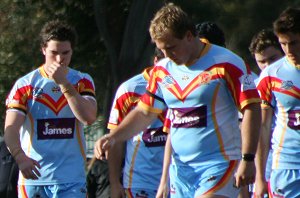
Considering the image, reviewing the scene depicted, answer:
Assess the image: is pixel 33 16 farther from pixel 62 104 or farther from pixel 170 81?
pixel 170 81

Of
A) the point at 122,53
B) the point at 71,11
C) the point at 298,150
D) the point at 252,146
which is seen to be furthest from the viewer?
the point at 71,11

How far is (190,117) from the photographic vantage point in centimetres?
920

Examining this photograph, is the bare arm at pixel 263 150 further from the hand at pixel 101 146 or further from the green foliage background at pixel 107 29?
the green foliage background at pixel 107 29

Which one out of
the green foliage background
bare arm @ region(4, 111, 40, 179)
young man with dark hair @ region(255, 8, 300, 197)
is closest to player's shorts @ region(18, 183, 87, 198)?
bare arm @ region(4, 111, 40, 179)

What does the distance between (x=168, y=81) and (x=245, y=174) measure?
97 centimetres

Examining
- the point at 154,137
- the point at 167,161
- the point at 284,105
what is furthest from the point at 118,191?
the point at 284,105

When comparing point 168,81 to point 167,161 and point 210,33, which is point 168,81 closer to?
point 167,161

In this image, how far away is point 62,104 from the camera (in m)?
10.9

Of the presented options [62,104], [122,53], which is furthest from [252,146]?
[122,53]

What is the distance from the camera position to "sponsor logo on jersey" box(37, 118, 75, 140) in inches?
429

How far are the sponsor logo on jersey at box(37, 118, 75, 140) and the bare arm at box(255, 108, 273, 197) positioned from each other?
168 centimetres

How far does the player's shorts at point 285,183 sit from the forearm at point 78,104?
1.66 m

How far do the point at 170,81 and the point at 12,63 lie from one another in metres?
15.7

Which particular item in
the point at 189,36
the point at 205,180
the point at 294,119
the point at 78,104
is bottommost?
the point at 205,180
